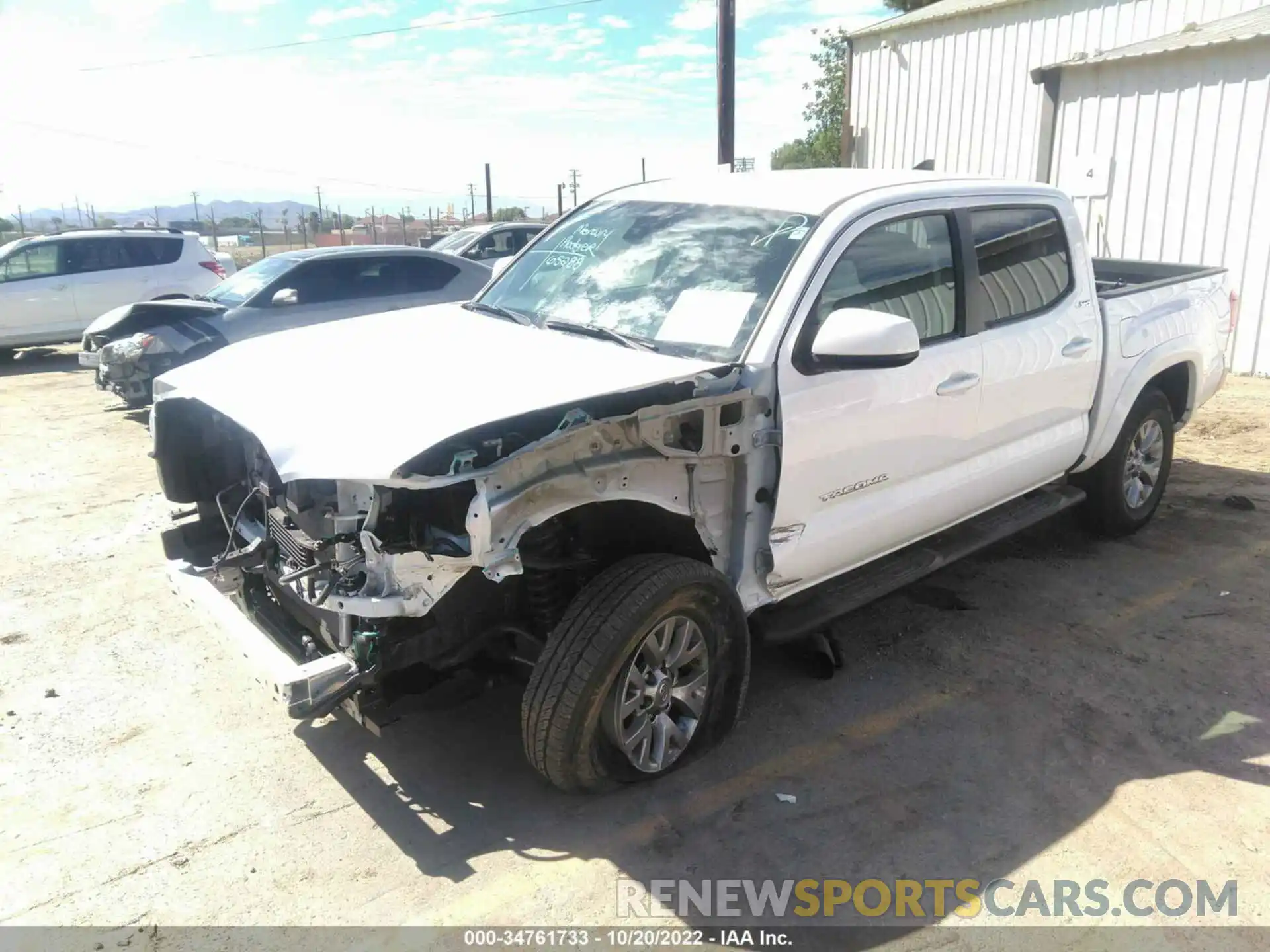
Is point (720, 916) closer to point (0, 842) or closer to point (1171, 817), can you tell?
point (1171, 817)

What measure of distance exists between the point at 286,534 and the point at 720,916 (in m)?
1.88

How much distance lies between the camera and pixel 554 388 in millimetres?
3035

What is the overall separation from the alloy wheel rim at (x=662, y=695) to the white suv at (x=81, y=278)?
12070 millimetres

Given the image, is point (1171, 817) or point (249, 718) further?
point (249, 718)

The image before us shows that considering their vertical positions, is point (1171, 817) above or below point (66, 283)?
below

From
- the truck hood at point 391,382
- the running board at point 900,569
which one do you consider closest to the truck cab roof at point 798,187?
the truck hood at point 391,382

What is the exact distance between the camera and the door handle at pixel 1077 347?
4.64 meters

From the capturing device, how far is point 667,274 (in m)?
3.85

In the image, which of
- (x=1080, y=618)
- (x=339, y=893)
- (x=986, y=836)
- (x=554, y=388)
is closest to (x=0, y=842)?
(x=339, y=893)

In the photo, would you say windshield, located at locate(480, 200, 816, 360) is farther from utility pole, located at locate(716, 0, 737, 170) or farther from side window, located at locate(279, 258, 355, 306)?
utility pole, located at locate(716, 0, 737, 170)

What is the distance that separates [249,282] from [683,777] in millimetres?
7643

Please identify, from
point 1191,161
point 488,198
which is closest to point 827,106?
point 488,198

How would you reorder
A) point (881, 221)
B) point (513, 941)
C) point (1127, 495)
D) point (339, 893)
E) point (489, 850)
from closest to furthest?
1. point (513, 941)
2. point (339, 893)
3. point (489, 850)
4. point (881, 221)
5. point (1127, 495)

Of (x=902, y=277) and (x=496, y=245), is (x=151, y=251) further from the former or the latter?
(x=902, y=277)
